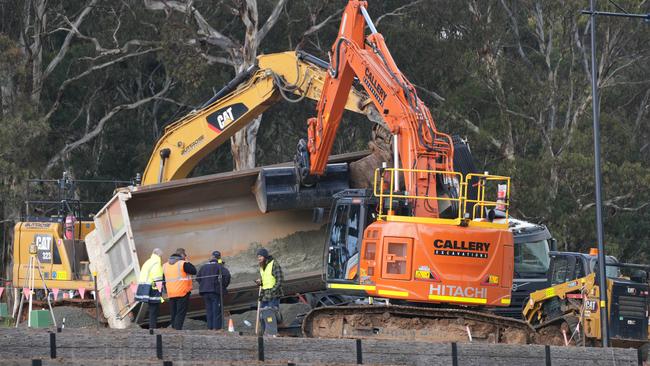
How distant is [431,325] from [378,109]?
3.90m

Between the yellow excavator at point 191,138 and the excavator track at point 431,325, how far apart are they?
281 inches

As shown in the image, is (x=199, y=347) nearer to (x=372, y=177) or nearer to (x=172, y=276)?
(x=172, y=276)

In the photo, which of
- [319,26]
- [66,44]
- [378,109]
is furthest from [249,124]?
[378,109]

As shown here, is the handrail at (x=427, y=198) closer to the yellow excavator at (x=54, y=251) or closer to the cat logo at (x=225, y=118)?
the cat logo at (x=225, y=118)

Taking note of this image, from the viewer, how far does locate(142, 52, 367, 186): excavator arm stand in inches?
998

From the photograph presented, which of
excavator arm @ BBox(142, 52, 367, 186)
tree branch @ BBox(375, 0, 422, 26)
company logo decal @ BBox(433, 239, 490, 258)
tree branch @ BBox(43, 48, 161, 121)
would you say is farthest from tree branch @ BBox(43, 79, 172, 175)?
company logo decal @ BBox(433, 239, 490, 258)

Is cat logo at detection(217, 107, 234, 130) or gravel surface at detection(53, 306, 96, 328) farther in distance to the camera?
cat logo at detection(217, 107, 234, 130)

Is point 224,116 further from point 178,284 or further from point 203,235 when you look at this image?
point 178,284

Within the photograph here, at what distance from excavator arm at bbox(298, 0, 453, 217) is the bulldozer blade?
1.28 feet

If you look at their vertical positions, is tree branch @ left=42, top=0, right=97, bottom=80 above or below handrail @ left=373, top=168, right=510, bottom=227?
above

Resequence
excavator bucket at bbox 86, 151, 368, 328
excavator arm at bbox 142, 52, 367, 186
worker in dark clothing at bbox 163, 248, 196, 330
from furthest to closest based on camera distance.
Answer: excavator arm at bbox 142, 52, 367, 186 < excavator bucket at bbox 86, 151, 368, 328 < worker in dark clothing at bbox 163, 248, 196, 330

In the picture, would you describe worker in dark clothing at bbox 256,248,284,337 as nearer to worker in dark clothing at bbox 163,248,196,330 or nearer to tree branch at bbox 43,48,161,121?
worker in dark clothing at bbox 163,248,196,330

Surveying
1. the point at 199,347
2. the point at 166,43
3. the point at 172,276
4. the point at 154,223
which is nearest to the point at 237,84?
the point at 154,223

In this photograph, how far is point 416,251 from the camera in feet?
60.8
